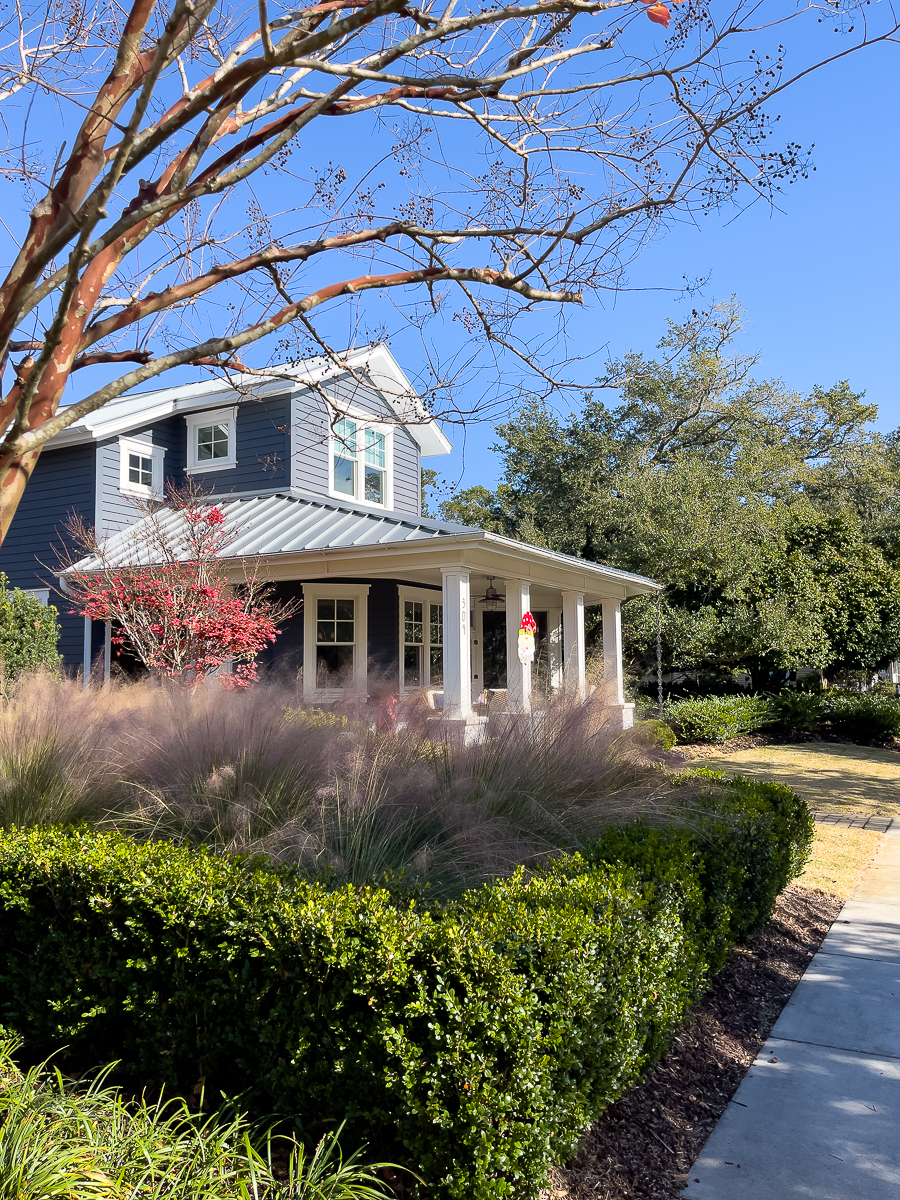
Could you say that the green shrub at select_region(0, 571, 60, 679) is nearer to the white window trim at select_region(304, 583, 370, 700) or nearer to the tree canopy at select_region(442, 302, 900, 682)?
the white window trim at select_region(304, 583, 370, 700)

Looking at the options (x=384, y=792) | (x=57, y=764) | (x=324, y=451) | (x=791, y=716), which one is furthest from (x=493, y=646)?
(x=384, y=792)

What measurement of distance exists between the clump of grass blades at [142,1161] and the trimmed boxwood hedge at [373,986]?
170 millimetres

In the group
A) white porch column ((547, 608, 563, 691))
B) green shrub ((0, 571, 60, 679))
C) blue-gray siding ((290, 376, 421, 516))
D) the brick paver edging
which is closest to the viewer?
the brick paver edging

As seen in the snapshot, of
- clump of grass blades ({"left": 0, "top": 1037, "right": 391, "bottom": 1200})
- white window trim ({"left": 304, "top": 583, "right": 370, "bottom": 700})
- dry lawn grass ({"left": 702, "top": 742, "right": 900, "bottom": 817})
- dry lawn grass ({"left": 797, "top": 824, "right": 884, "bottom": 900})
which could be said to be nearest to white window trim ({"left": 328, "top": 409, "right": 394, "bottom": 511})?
white window trim ({"left": 304, "top": 583, "right": 370, "bottom": 700})

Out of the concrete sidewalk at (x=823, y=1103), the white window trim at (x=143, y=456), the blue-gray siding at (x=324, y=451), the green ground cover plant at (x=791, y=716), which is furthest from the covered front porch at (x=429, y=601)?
the white window trim at (x=143, y=456)

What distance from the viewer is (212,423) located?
16016mm

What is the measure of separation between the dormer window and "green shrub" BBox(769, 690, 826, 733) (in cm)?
980

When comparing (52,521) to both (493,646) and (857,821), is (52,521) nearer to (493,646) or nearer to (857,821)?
(493,646)

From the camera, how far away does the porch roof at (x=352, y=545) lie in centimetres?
1150

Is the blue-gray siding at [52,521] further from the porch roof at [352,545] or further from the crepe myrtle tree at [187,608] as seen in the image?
the crepe myrtle tree at [187,608]

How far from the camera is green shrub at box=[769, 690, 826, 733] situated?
1850cm

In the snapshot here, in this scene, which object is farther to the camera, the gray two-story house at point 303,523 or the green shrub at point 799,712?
the green shrub at point 799,712

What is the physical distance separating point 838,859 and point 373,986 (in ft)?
20.9

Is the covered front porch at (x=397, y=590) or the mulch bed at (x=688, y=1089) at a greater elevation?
the covered front porch at (x=397, y=590)
